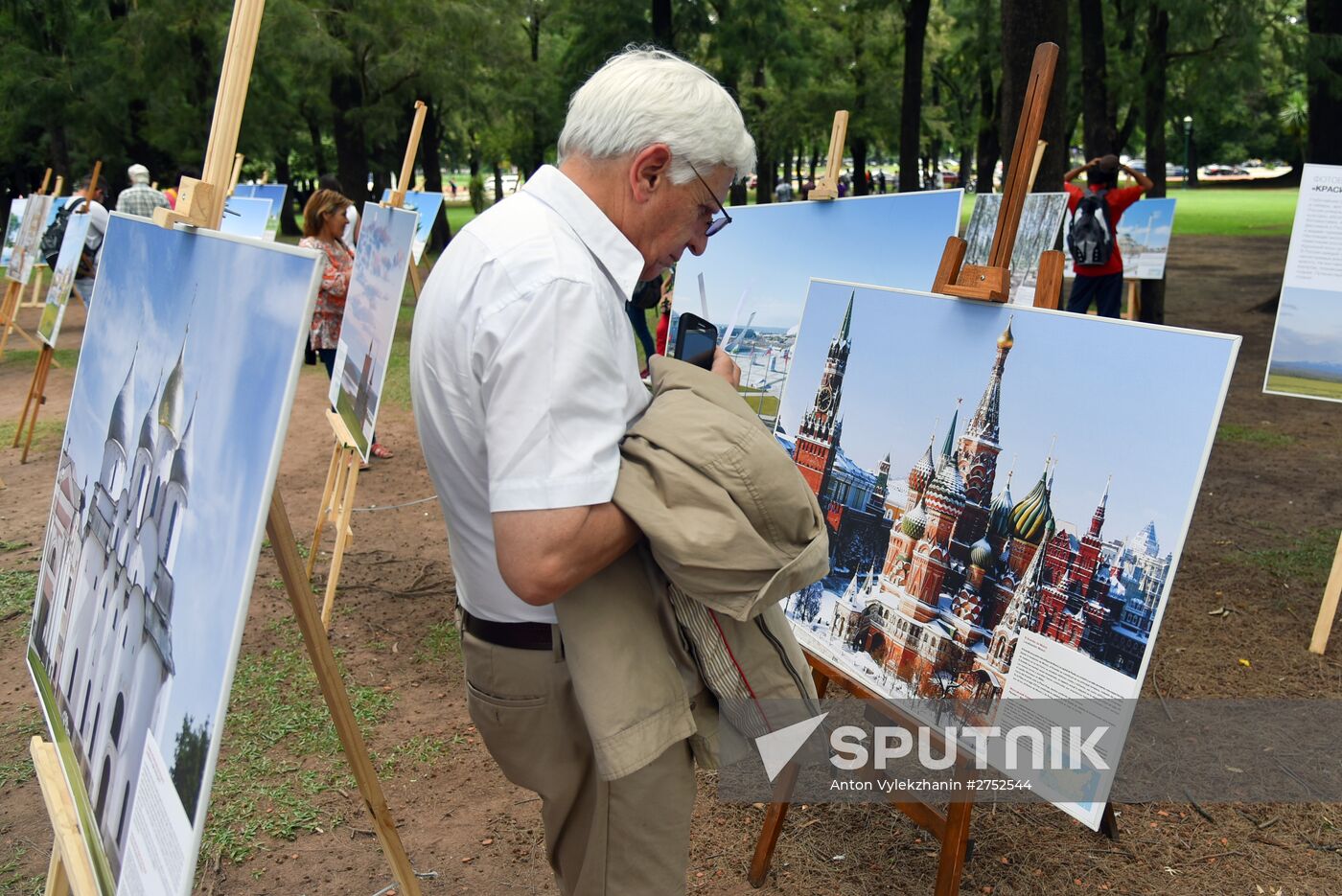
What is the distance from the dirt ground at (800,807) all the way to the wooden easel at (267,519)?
875 millimetres

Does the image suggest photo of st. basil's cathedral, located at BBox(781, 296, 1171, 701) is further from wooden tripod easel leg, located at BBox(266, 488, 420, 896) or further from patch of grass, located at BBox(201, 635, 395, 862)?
patch of grass, located at BBox(201, 635, 395, 862)

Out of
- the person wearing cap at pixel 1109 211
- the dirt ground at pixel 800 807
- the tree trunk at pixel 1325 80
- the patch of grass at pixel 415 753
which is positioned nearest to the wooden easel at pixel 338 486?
the dirt ground at pixel 800 807

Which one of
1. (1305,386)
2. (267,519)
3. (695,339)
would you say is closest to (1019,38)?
(1305,386)

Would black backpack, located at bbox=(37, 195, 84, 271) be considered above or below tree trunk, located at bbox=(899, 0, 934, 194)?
below

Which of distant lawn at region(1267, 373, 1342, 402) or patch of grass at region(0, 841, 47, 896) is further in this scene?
distant lawn at region(1267, 373, 1342, 402)

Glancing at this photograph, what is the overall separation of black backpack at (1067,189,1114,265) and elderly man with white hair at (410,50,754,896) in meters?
6.44

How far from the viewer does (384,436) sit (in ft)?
Answer: 22.6

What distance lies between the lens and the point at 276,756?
3.01 meters

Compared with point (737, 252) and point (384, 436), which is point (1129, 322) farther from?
point (384, 436)

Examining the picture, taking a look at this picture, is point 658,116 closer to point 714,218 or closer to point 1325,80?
point 714,218

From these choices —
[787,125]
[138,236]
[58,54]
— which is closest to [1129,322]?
[138,236]

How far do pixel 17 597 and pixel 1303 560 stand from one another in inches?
214

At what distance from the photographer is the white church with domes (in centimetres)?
132

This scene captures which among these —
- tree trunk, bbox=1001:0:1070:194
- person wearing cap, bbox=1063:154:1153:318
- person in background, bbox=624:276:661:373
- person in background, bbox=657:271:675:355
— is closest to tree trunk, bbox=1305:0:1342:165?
person wearing cap, bbox=1063:154:1153:318
